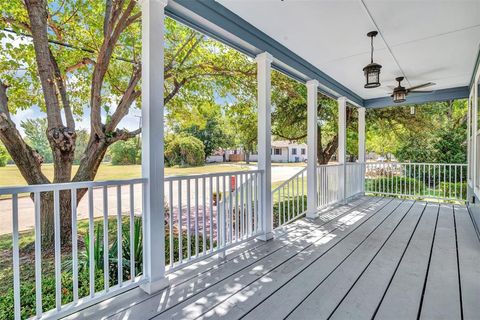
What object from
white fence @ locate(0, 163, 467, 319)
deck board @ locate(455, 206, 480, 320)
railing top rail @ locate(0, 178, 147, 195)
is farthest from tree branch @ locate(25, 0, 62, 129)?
deck board @ locate(455, 206, 480, 320)

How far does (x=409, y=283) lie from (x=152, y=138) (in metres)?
2.48

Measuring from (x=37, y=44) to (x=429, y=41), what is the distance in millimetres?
5015

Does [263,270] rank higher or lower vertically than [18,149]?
lower

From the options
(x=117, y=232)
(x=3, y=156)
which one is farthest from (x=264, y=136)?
(x=3, y=156)

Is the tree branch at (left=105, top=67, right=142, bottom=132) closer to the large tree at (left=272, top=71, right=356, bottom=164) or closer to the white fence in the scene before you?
the white fence

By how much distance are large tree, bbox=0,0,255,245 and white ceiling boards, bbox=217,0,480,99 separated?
74.9 inches

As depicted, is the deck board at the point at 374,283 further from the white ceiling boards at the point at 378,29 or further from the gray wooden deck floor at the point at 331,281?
the white ceiling boards at the point at 378,29

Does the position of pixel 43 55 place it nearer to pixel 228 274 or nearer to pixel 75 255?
pixel 75 255

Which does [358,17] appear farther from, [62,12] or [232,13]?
[62,12]

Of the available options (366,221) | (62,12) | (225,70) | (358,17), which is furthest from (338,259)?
(62,12)

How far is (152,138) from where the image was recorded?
6.60 ft

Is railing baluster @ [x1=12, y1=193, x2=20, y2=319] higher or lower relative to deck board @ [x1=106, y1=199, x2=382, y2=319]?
higher

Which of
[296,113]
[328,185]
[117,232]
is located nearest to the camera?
[117,232]

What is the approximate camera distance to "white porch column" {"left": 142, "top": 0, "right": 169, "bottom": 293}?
6.56ft
